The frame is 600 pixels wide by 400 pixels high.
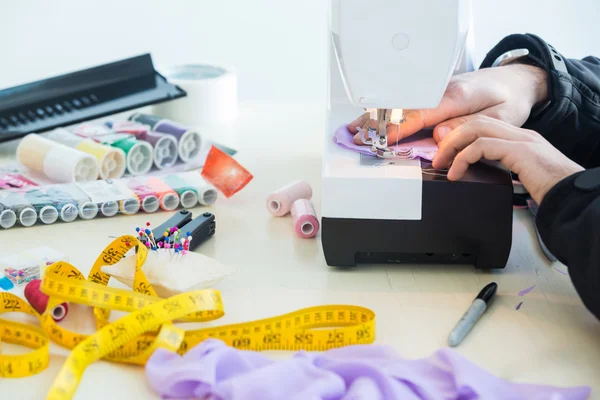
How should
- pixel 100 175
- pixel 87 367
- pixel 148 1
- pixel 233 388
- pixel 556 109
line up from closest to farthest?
pixel 233 388 → pixel 87 367 → pixel 556 109 → pixel 100 175 → pixel 148 1

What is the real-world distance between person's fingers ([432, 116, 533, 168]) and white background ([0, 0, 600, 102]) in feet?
6.51

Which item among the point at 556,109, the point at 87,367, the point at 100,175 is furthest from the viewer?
the point at 100,175

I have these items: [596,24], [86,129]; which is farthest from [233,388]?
[596,24]

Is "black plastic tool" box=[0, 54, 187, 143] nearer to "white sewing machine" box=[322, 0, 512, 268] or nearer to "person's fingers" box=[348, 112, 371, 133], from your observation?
"person's fingers" box=[348, 112, 371, 133]

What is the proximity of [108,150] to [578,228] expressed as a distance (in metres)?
1.27

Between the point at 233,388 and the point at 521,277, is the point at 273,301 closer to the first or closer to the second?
the point at 233,388

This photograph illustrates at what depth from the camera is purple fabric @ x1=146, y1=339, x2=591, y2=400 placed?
1248 millimetres

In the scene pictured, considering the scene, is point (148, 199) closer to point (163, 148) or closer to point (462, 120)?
point (163, 148)

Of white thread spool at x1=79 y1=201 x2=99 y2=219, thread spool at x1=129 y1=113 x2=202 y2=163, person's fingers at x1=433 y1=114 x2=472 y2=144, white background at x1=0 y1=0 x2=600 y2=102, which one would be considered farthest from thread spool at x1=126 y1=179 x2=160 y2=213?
white background at x1=0 y1=0 x2=600 y2=102

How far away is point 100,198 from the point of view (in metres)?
2.02

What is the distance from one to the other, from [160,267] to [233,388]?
416mm

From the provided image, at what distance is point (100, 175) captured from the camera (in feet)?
7.32

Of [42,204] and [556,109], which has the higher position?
[556,109]

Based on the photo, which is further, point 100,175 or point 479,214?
point 100,175
